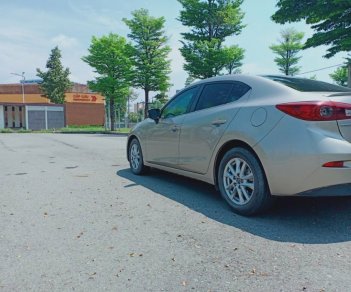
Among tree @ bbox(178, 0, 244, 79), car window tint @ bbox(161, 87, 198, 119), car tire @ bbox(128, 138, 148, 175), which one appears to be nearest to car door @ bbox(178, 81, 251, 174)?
car window tint @ bbox(161, 87, 198, 119)

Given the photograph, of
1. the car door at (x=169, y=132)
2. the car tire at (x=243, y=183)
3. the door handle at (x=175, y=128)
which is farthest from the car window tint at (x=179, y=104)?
the car tire at (x=243, y=183)

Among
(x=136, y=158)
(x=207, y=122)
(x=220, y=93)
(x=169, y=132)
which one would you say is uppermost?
(x=220, y=93)

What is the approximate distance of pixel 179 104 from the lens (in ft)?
17.6

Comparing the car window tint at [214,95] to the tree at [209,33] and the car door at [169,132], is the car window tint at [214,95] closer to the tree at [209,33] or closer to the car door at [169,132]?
the car door at [169,132]

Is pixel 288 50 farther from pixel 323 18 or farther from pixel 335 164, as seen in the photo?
pixel 335 164

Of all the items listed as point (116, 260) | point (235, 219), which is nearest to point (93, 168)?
point (235, 219)

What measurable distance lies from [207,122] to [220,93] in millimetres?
416

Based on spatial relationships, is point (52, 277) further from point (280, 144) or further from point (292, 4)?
point (292, 4)

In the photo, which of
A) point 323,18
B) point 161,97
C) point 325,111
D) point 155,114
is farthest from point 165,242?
point 161,97

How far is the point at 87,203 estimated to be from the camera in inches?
180

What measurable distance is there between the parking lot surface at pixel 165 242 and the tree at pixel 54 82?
56.5 meters

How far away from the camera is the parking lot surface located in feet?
8.25

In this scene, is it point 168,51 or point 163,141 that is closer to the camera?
point 163,141

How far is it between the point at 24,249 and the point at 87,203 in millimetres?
1494
